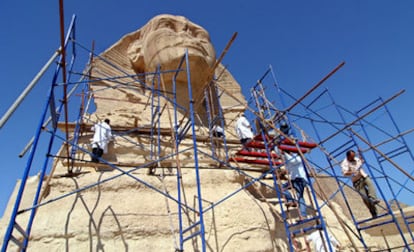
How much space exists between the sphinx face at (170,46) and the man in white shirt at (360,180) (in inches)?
212

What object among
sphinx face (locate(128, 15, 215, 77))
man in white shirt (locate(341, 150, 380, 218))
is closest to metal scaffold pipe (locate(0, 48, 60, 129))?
man in white shirt (locate(341, 150, 380, 218))

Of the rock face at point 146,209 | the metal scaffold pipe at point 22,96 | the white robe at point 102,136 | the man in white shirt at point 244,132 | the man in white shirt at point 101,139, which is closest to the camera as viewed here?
the metal scaffold pipe at point 22,96

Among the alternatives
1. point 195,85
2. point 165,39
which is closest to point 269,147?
point 195,85

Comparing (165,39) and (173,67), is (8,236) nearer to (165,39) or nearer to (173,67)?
(173,67)

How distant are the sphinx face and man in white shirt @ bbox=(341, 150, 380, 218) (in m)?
5.38

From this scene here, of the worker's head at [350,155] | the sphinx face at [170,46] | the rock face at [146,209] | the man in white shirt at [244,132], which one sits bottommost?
the rock face at [146,209]

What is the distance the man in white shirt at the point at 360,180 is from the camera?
18.8 feet

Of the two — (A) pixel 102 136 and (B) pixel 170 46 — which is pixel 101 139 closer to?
(A) pixel 102 136

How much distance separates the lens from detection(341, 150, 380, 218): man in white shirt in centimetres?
573

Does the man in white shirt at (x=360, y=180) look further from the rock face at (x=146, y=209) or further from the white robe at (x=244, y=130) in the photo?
the white robe at (x=244, y=130)

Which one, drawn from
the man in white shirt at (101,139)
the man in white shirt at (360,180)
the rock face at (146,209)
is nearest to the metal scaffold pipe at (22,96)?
the rock face at (146,209)

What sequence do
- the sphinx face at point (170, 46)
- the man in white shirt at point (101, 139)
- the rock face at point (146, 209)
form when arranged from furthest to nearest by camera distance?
the sphinx face at point (170, 46)
the man in white shirt at point (101, 139)
the rock face at point (146, 209)

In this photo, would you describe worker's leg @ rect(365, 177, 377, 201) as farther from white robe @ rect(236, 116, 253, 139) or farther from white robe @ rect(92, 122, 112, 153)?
white robe @ rect(92, 122, 112, 153)

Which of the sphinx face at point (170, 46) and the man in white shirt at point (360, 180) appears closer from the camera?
the man in white shirt at point (360, 180)
